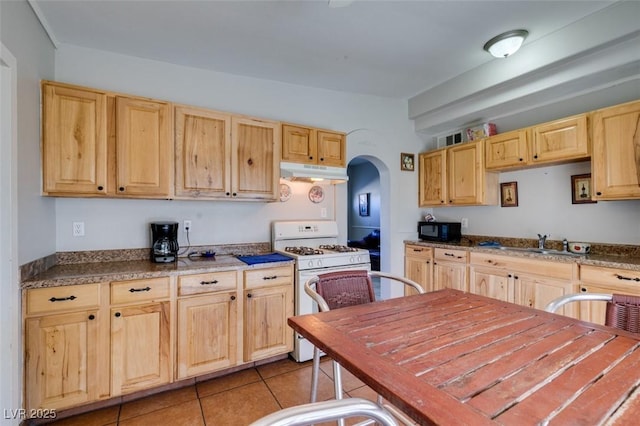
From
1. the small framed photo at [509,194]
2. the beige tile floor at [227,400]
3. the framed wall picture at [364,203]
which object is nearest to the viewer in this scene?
the beige tile floor at [227,400]

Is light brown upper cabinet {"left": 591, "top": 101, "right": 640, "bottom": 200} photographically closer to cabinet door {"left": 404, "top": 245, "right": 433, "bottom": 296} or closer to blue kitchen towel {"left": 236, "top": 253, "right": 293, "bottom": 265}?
cabinet door {"left": 404, "top": 245, "right": 433, "bottom": 296}

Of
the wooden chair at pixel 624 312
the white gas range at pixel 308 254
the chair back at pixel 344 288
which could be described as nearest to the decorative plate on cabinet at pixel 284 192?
the white gas range at pixel 308 254

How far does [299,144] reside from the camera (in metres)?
3.00

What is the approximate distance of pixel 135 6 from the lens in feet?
6.81

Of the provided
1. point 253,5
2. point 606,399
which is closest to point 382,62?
point 253,5

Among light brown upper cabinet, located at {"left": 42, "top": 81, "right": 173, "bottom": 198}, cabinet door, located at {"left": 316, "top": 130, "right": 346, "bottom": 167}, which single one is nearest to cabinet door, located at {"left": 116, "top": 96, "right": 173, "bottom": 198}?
light brown upper cabinet, located at {"left": 42, "top": 81, "right": 173, "bottom": 198}

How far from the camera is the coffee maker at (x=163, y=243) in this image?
97.3 inches

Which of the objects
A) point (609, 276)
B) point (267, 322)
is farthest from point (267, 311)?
point (609, 276)

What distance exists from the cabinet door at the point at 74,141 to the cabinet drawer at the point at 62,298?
690mm

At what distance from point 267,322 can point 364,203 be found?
5.74m

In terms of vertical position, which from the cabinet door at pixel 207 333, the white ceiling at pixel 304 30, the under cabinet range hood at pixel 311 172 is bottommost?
the cabinet door at pixel 207 333

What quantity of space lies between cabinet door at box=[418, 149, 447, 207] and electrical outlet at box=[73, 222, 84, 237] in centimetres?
372

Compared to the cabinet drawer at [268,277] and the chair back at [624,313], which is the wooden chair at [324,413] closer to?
the chair back at [624,313]

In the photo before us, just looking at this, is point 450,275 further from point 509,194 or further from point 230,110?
point 230,110
